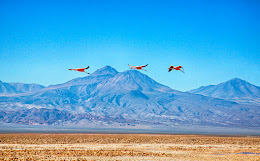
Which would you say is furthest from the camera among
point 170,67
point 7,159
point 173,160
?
point 173,160

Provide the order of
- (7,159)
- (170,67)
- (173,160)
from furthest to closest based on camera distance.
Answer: (173,160) < (7,159) < (170,67)

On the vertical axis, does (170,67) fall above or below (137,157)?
above

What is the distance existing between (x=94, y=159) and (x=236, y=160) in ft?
45.7

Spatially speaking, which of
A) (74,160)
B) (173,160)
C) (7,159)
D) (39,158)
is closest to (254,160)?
(173,160)

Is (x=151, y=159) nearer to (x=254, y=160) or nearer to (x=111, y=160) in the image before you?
(x=111, y=160)

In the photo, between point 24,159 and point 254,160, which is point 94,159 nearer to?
point 24,159

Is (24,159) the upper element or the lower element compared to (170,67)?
lower

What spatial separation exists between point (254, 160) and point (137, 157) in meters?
11.5

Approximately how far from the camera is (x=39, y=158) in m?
32.6

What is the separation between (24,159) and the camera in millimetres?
31312

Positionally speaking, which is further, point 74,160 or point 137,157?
point 137,157

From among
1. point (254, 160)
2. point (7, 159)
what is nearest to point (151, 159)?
point (254, 160)

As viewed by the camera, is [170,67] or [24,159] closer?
[170,67]

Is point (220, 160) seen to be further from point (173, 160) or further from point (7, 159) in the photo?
point (7, 159)
